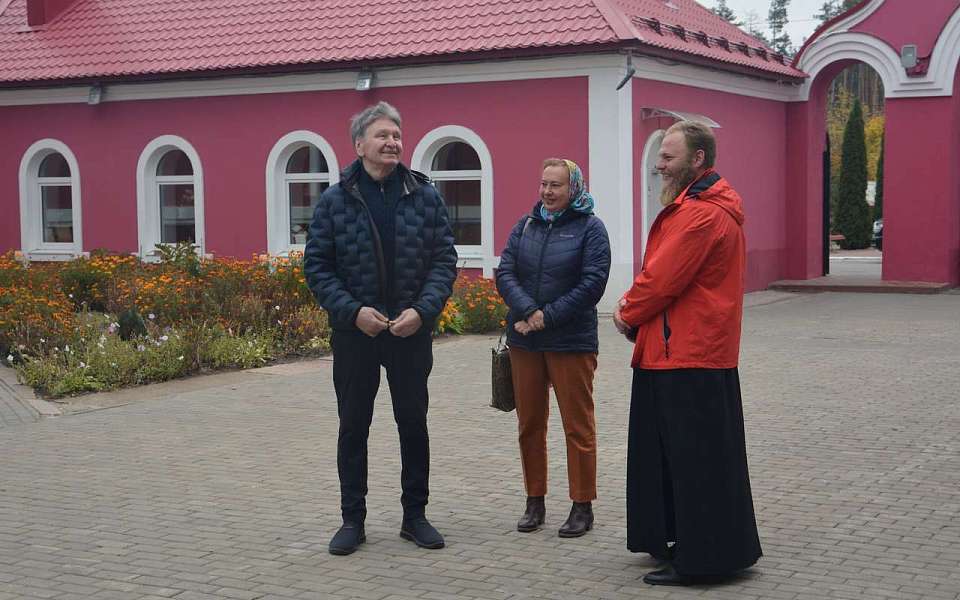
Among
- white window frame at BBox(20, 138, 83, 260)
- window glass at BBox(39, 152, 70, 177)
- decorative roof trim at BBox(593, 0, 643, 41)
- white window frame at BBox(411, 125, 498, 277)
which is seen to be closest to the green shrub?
white window frame at BBox(411, 125, 498, 277)

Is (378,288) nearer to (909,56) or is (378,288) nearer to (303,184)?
(303,184)

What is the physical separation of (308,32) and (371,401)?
1558cm

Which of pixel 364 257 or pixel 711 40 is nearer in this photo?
pixel 364 257

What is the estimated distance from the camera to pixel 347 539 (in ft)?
20.6

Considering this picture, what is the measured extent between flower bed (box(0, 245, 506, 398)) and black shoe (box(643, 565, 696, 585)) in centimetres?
706

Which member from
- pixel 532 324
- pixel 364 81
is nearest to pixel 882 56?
pixel 364 81

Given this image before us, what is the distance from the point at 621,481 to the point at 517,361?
1.52 m

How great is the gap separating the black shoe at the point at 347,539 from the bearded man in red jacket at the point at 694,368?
56.1 inches

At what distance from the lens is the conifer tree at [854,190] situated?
1688 inches

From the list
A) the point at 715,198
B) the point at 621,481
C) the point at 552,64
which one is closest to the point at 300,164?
the point at 552,64

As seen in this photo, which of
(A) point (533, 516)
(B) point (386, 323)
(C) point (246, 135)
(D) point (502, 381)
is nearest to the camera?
(B) point (386, 323)

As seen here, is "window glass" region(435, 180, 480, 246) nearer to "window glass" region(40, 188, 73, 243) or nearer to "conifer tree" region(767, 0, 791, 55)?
"window glass" region(40, 188, 73, 243)

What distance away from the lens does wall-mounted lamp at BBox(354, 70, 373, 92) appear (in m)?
20.1

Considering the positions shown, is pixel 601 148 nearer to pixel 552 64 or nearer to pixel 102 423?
pixel 552 64
